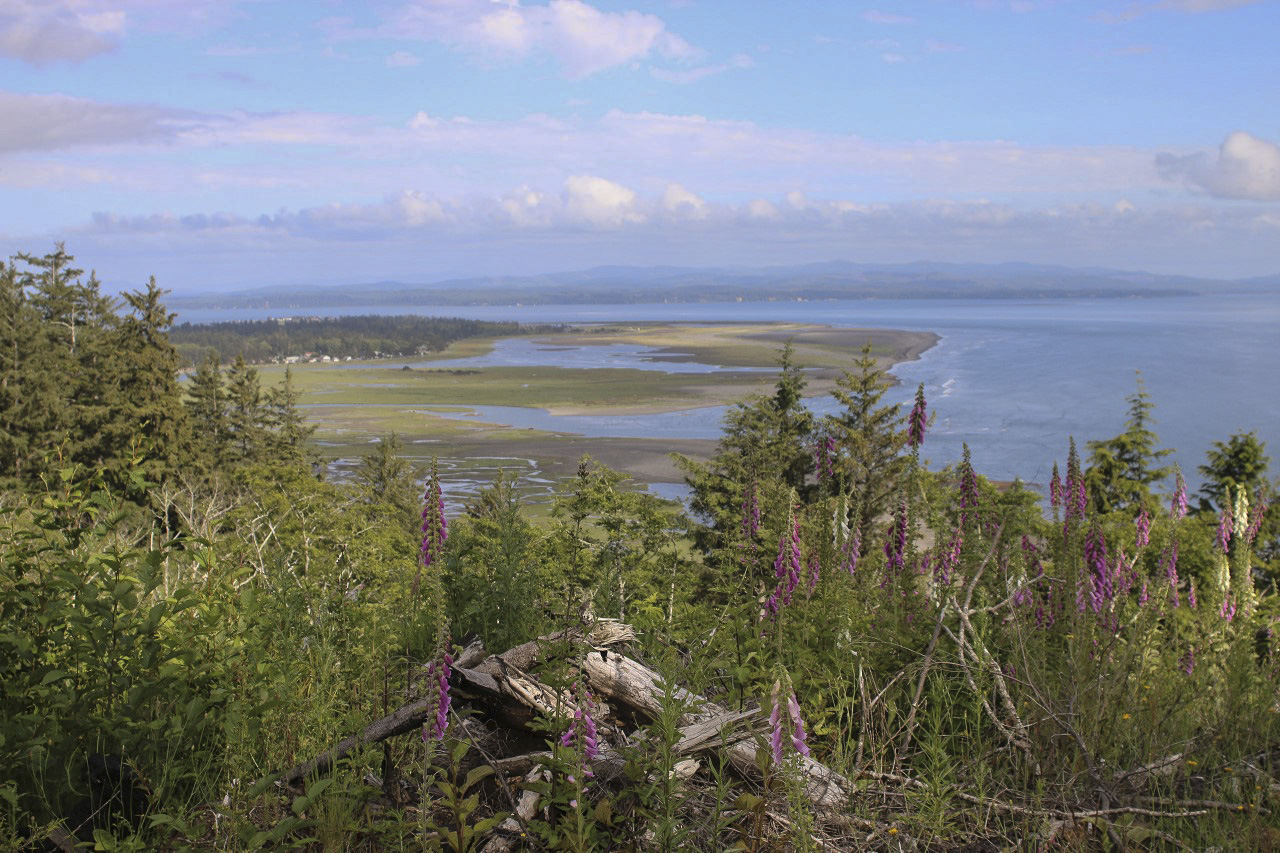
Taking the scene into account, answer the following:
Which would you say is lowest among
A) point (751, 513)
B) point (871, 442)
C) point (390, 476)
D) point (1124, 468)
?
point (390, 476)

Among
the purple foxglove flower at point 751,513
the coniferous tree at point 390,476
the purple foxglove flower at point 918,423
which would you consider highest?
the purple foxglove flower at point 918,423

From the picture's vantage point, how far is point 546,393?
90.5m

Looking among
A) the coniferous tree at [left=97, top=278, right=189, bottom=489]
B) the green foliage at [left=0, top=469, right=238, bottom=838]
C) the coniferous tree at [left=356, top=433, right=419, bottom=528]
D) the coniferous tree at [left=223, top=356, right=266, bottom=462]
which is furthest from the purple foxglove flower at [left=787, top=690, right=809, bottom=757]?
the coniferous tree at [left=223, top=356, right=266, bottom=462]

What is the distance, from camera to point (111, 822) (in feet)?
12.1

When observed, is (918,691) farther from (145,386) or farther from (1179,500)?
(145,386)

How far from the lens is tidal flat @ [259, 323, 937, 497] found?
187 feet

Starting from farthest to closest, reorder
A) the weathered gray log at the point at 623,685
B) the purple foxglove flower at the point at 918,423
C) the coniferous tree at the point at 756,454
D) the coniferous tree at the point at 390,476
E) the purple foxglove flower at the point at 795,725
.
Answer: the coniferous tree at the point at 390,476
the coniferous tree at the point at 756,454
the purple foxglove flower at the point at 918,423
the weathered gray log at the point at 623,685
the purple foxglove flower at the point at 795,725

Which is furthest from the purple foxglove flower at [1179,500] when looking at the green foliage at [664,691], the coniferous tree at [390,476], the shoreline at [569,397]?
the coniferous tree at [390,476]

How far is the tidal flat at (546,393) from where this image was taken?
57.1 meters

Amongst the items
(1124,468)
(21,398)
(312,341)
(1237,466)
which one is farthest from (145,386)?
(312,341)

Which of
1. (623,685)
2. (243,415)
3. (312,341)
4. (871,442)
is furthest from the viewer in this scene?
(312,341)

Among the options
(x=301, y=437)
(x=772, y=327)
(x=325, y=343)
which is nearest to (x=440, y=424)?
(x=301, y=437)

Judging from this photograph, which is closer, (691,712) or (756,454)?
(691,712)

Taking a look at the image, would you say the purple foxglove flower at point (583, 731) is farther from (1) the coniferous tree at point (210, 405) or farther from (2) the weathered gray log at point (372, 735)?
(1) the coniferous tree at point (210, 405)
